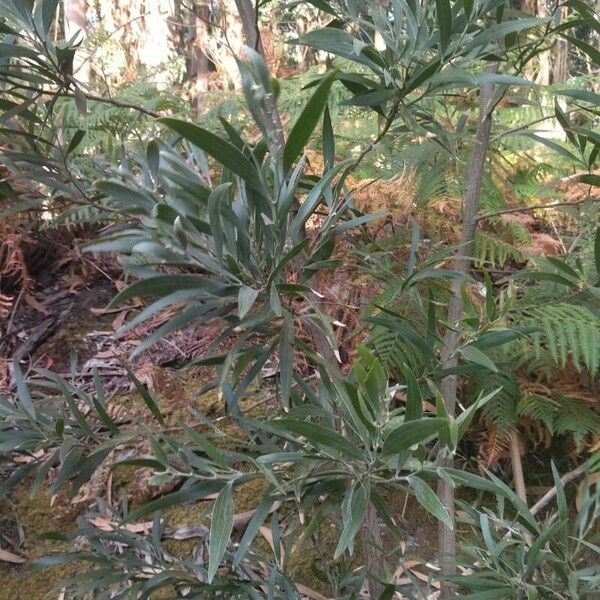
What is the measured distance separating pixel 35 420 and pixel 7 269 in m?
1.23

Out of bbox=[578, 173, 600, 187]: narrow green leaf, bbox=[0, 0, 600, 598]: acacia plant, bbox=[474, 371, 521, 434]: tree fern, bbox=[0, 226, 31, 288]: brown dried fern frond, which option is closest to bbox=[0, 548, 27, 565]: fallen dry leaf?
bbox=[0, 0, 600, 598]: acacia plant

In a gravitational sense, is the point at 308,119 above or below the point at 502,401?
above

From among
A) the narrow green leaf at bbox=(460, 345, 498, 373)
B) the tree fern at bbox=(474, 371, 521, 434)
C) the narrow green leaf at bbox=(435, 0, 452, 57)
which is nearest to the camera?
the narrow green leaf at bbox=(435, 0, 452, 57)

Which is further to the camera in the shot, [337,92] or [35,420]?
[337,92]

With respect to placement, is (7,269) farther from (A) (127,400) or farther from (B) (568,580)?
(B) (568,580)

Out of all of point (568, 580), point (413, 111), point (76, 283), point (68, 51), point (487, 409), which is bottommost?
point (487, 409)

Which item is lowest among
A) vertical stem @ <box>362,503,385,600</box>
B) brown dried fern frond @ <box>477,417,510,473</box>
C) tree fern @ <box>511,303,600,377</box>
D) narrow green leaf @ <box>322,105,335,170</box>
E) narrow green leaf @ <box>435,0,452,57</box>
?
brown dried fern frond @ <box>477,417,510,473</box>

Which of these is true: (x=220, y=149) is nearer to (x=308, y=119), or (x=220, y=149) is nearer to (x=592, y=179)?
(x=308, y=119)

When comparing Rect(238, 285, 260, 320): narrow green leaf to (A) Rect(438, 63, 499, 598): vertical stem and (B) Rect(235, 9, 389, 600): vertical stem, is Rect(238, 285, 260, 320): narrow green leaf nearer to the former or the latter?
(B) Rect(235, 9, 389, 600): vertical stem

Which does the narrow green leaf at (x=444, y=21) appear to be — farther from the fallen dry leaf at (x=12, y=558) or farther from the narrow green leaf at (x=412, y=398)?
the fallen dry leaf at (x=12, y=558)

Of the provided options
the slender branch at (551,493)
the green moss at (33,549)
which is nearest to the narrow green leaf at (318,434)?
the slender branch at (551,493)

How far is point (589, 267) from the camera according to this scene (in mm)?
1189

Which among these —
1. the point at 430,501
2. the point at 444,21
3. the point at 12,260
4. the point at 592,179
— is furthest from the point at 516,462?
the point at 12,260

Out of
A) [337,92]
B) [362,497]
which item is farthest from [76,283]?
[362,497]
